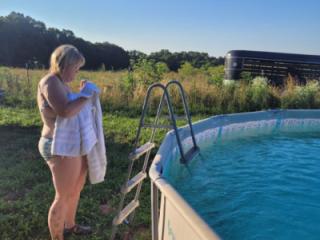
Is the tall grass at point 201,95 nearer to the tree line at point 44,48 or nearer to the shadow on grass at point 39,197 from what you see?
the shadow on grass at point 39,197

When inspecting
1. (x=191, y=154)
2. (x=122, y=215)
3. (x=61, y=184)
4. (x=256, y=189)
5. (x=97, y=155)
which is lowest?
(x=256, y=189)

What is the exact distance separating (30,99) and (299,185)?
23.8 ft

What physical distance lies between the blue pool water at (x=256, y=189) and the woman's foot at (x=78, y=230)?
1.18m

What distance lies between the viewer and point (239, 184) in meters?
4.72

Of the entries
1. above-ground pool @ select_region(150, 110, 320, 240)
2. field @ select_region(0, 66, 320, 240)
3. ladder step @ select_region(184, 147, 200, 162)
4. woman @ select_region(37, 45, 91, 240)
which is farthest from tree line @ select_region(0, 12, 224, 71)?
woman @ select_region(37, 45, 91, 240)

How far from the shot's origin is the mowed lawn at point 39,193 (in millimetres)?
3252

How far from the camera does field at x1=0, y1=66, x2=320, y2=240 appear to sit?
3.41 metres

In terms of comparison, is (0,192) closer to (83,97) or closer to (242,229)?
(83,97)

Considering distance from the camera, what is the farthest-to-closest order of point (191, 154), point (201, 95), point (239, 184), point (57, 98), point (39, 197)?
1. point (201, 95)
2. point (191, 154)
3. point (239, 184)
4. point (39, 197)
5. point (57, 98)

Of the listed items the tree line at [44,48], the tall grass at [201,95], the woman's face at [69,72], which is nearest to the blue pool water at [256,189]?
the woman's face at [69,72]

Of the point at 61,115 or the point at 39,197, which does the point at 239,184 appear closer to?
the point at 39,197

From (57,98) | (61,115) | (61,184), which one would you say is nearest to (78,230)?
(61,184)

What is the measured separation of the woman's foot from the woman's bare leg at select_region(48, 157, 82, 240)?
24cm

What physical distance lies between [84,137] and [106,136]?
141 inches
